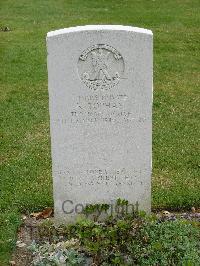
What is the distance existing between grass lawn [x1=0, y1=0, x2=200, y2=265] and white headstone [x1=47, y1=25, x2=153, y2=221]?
853mm

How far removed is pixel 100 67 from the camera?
5348mm

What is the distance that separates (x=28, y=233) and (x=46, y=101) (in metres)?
4.26

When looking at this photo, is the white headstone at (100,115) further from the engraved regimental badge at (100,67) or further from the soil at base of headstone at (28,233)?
the soil at base of headstone at (28,233)

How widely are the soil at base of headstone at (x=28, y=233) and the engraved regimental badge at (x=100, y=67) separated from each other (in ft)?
5.39

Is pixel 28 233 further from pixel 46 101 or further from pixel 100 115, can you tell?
pixel 46 101

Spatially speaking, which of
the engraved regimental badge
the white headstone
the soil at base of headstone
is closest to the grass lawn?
the soil at base of headstone

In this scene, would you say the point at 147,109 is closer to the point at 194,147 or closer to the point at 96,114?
the point at 96,114

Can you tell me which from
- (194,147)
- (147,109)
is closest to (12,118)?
(194,147)

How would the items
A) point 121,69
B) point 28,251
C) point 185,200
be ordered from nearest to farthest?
point 121,69 < point 28,251 < point 185,200

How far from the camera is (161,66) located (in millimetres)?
12023

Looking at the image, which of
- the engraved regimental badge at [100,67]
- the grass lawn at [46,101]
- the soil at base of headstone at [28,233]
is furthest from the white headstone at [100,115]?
the grass lawn at [46,101]

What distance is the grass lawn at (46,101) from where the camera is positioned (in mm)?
6738

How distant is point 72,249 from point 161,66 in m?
7.23

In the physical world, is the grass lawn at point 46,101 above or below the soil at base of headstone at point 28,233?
above
